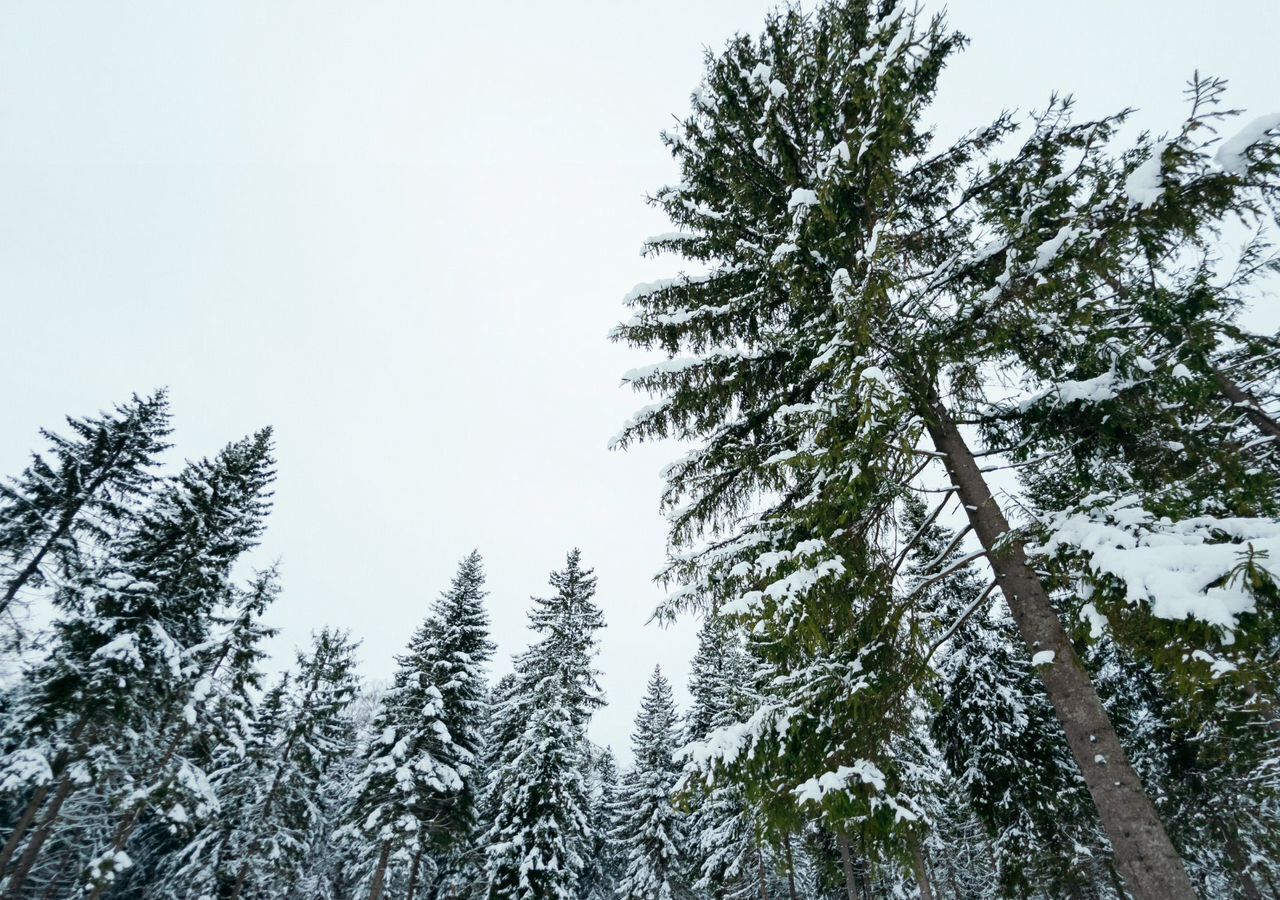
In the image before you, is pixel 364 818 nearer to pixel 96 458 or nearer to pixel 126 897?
pixel 96 458

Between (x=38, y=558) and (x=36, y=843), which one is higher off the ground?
(x=38, y=558)

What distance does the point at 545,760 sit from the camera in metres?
19.4

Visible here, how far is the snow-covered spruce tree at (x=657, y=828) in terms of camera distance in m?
25.8

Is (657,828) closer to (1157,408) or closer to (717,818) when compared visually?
(717,818)

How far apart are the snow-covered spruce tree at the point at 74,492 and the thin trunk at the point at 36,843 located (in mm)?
4473

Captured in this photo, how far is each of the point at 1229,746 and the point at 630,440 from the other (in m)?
12.8

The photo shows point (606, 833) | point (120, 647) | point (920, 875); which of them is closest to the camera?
point (920, 875)

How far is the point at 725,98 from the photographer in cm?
904

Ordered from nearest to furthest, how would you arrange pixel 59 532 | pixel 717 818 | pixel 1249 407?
pixel 1249 407 → pixel 59 532 → pixel 717 818

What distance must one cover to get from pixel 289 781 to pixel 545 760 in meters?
9.91

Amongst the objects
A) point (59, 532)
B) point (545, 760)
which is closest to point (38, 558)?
point (59, 532)

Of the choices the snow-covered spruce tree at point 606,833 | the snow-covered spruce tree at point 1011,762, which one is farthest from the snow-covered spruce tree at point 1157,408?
the snow-covered spruce tree at point 606,833

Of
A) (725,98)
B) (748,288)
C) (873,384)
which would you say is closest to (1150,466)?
(873,384)

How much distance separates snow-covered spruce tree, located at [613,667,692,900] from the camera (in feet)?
84.6
